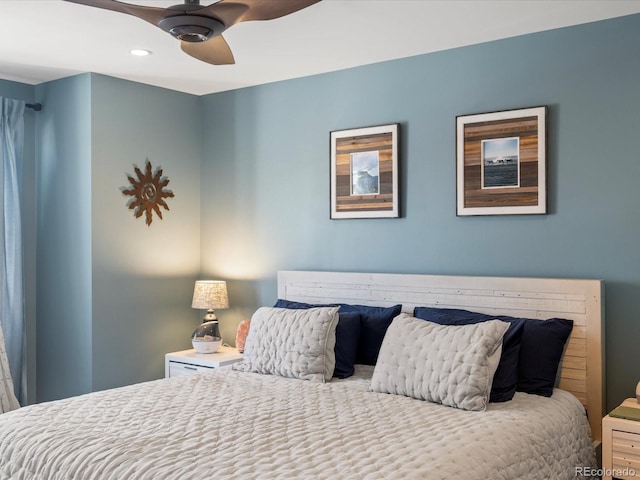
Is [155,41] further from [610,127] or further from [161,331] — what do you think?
[610,127]

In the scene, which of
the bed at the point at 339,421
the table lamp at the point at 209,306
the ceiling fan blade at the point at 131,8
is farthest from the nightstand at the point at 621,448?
the table lamp at the point at 209,306

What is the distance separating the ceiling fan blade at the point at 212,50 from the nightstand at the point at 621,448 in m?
2.36

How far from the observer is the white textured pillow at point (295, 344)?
3.45 metres

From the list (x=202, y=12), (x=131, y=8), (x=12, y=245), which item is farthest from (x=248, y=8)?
(x=12, y=245)

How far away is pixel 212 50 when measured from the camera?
2.96 metres

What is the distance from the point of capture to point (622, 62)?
126 inches

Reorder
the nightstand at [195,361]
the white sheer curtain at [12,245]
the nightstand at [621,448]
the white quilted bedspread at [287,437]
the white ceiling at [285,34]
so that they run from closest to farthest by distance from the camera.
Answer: the white quilted bedspread at [287,437] < the nightstand at [621,448] < the white ceiling at [285,34] < the nightstand at [195,361] < the white sheer curtain at [12,245]

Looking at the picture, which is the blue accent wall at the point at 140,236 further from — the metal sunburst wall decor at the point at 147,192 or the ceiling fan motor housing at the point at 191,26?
the ceiling fan motor housing at the point at 191,26

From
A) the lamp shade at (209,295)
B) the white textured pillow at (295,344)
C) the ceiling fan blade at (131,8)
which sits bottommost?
the white textured pillow at (295,344)

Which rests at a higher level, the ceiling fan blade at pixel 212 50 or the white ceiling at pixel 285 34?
the white ceiling at pixel 285 34

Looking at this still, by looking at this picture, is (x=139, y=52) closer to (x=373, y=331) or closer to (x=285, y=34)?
(x=285, y=34)

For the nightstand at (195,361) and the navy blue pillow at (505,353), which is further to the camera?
the nightstand at (195,361)

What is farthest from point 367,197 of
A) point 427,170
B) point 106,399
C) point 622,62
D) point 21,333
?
point 21,333

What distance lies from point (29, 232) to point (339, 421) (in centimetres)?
299
